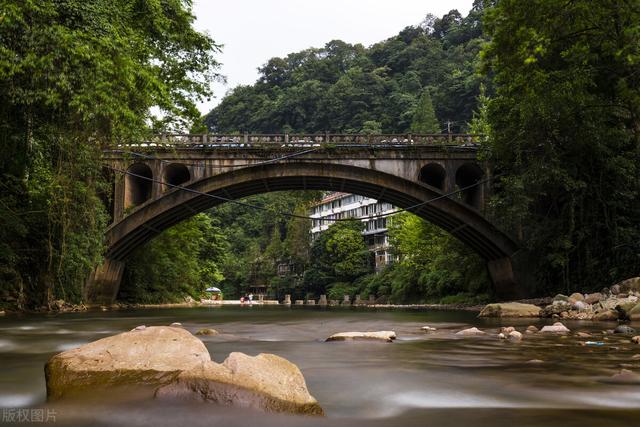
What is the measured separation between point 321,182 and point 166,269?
1612 cm

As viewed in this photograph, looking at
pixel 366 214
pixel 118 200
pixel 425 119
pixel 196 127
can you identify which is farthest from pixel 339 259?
pixel 196 127

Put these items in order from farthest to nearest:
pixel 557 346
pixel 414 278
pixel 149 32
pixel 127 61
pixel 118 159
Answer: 1. pixel 414 278
2. pixel 118 159
3. pixel 149 32
4. pixel 127 61
5. pixel 557 346

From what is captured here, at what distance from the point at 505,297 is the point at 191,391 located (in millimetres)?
32733

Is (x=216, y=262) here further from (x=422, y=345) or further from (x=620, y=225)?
(x=422, y=345)

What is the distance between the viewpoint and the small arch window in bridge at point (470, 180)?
36.0 meters

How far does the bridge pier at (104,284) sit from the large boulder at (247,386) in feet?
101

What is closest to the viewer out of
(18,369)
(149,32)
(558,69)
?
(18,369)

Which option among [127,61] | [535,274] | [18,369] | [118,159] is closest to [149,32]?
[127,61]

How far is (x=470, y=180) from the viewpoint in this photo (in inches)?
1542

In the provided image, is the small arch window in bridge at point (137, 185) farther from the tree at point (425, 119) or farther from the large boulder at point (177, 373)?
the tree at point (425, 119)

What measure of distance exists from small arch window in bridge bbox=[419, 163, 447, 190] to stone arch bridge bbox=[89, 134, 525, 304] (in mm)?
258

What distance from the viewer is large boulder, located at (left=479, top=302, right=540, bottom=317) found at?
71.5ft

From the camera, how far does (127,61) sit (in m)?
14.1

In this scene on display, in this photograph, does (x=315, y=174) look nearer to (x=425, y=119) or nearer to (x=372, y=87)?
(x=425, y=119)
